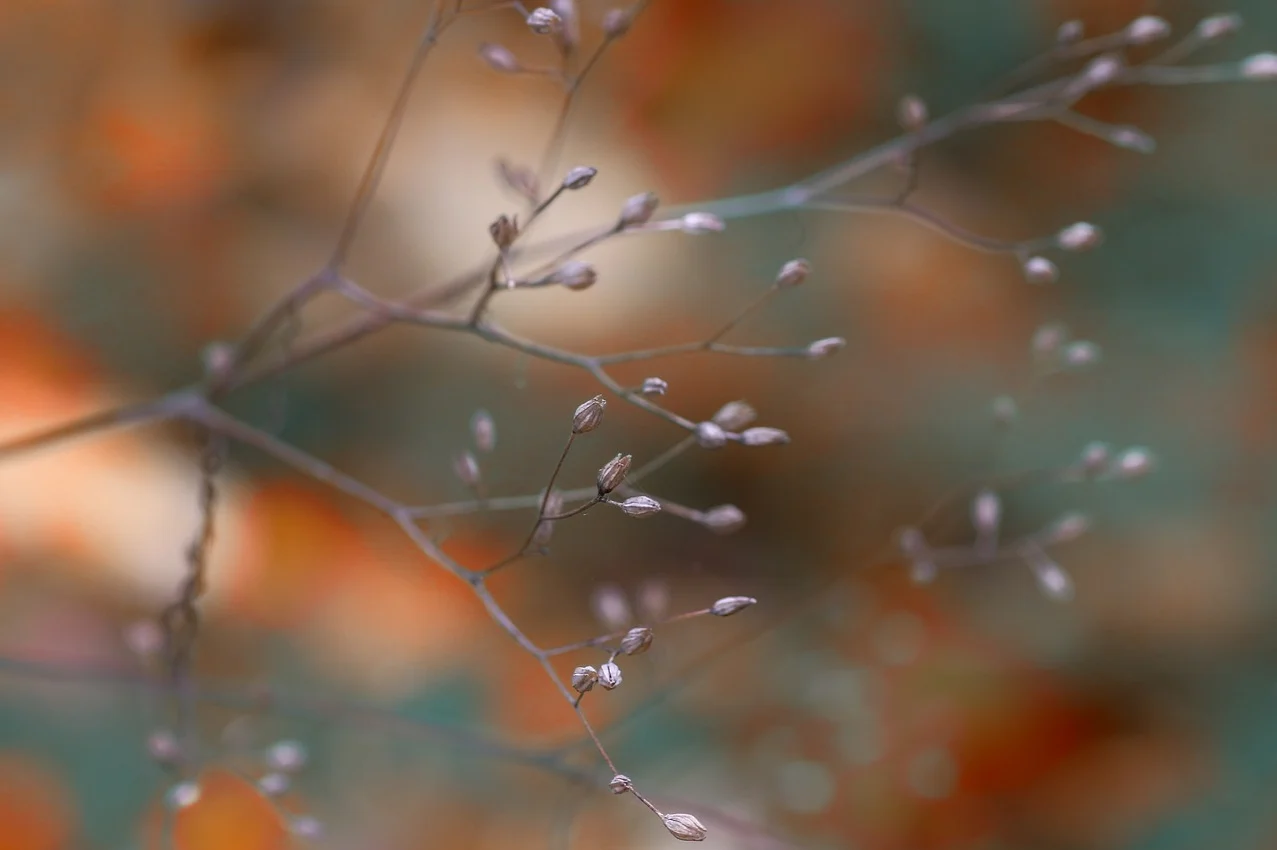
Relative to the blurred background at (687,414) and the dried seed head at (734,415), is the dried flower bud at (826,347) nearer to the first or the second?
the dried seed head at (734,415)

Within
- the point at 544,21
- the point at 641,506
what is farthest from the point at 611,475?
the point at 544,21

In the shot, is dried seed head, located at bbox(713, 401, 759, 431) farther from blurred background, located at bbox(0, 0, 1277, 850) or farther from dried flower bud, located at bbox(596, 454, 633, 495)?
blurred background, located at bbox(0, 0, 1277, 850)

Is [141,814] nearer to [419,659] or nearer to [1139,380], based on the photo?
[419,659]

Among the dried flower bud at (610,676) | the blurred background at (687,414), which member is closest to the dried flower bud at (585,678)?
the dried flower bud at (610,676)

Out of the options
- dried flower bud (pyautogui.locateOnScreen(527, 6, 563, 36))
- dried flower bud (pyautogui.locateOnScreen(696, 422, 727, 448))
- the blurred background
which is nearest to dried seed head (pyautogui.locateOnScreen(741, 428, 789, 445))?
dried flower bud (pyautogui.locateOnScreen(696, 422, 727, 448))

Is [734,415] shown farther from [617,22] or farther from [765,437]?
[617,22]

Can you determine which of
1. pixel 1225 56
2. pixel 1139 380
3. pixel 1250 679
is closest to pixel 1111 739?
pixel 1250 679

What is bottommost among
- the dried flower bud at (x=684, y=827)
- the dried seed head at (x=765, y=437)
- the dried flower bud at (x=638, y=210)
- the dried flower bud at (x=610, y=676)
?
the dried flower bud at (x=684, y=827)
